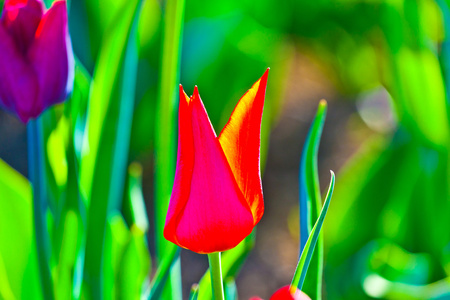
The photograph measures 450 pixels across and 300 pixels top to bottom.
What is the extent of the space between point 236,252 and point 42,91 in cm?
23

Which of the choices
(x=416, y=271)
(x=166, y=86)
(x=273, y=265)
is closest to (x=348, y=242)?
(x=416, y=271)

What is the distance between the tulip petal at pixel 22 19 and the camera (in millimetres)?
442

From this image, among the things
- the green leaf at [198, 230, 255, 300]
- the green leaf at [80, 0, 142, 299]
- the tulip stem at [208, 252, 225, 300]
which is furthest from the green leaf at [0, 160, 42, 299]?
the tulip stem at [208, 252, 225, 300]

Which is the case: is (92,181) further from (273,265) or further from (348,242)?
(273,265)

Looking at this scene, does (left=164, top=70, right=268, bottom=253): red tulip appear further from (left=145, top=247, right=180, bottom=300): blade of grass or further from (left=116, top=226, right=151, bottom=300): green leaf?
(left=116, top=226, right=151, bottom=300): green leaf

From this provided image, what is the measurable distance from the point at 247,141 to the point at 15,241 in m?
0.40

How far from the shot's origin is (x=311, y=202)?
0.47 m

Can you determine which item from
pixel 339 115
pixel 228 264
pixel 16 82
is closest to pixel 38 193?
pixel 16 82

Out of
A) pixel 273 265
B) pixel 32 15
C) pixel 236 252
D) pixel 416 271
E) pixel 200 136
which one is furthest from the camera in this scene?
pixel 273 265

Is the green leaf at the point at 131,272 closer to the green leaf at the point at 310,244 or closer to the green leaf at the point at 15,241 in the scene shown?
the green leaf at the point at 15,241

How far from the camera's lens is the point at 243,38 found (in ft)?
3.88

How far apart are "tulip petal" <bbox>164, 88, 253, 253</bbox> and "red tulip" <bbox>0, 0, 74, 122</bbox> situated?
18 centimetres

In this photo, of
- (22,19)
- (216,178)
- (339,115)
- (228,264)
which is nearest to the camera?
→ (216,178)

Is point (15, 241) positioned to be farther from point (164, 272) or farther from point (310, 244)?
point (310, 244)
